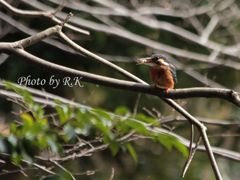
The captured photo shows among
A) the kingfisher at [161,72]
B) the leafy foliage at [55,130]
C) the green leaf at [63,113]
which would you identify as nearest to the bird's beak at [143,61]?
the kingfisher at [161,72]

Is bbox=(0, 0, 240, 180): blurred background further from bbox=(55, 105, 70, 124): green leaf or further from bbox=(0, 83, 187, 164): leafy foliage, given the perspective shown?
bbox=(55, 105, 70, 124): green leaf

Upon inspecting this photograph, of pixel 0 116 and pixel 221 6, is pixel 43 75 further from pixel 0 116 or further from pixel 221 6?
pixel 221 6

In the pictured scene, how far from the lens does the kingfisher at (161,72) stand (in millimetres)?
3354

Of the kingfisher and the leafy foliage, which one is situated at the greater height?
the kingfisher

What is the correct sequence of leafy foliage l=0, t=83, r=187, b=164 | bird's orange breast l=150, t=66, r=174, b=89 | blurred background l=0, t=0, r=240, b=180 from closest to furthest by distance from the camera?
1. leafy foliage l=0, t=83, r=187, b=164
2. bird's orange breast l=150, t=66, r=174, b=89
3. blurred background l=0, t=0, r=240, b=180

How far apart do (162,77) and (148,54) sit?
264 centimetres

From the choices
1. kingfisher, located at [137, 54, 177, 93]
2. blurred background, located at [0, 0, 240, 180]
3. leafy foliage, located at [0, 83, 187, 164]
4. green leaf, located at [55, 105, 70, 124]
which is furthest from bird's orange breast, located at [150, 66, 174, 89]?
blurred background, located at [0, 0, 240, 180]

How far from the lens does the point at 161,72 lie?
349cm

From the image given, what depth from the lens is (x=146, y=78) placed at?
6926 mm

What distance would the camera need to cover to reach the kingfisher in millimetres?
3354

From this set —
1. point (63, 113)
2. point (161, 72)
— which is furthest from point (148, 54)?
point (63, 113)

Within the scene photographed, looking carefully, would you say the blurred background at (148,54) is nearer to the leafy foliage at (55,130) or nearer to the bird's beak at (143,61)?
the bird's beak at (143,61)

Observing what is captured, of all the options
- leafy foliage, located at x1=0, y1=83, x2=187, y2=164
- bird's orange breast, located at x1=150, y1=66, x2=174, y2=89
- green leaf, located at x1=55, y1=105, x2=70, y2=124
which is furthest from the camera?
bird's orange breast, located at x1=150, y1=66, x2=174, y2=89

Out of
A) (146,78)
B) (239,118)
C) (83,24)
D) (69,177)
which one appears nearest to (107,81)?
(69,177)
